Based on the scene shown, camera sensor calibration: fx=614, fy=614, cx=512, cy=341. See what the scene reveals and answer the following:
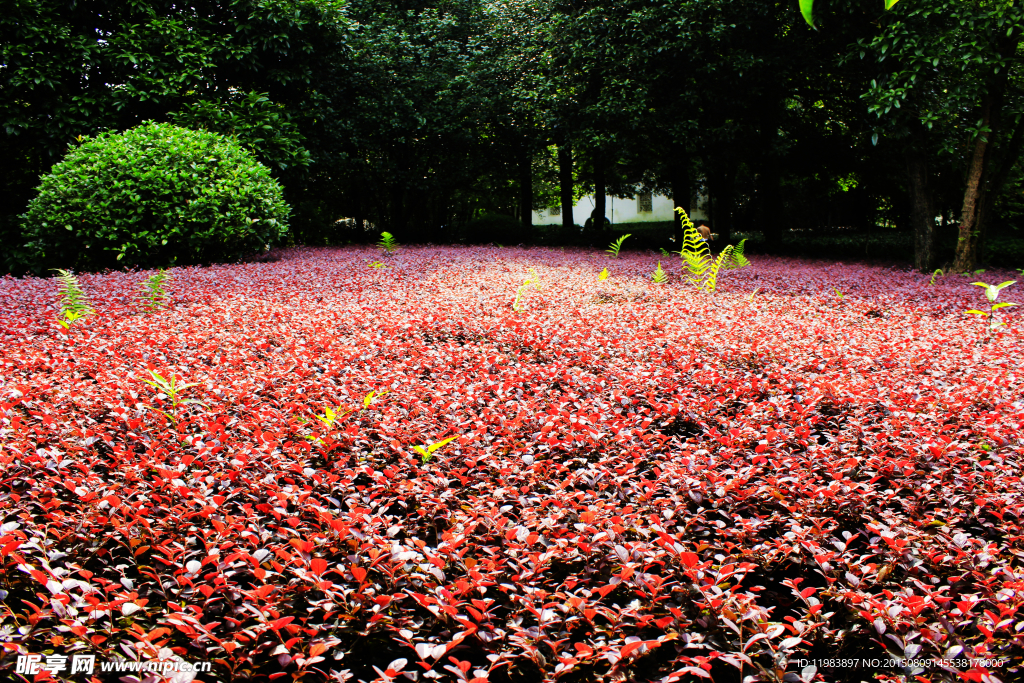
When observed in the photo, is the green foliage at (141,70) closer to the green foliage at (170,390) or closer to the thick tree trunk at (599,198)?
the thick tree trunk at (599,198)

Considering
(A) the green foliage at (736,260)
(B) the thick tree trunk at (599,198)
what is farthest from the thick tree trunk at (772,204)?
(A) the green foliage at (736,260)

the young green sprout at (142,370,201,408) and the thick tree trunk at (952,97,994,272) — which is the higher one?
the thick tree trunk at (952,97,994,272)

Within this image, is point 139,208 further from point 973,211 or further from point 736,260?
point 973,211

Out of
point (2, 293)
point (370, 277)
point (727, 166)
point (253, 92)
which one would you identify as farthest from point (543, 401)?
point (727, 166)

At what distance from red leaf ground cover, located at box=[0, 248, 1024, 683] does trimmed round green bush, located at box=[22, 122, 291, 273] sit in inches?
203

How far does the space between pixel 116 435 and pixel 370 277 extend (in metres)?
5.36

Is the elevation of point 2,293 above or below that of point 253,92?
below

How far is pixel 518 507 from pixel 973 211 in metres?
10.3

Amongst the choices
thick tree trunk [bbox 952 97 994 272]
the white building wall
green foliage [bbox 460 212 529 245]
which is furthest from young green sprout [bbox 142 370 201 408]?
the white building wall

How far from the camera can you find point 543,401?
2893mm

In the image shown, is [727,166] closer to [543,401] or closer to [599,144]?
[599,144]

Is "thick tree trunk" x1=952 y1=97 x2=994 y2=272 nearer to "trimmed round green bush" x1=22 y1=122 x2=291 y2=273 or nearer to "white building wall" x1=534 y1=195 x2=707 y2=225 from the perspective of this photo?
"trimmed round green bush" x1=22 y1=122 x2=291 y2=273

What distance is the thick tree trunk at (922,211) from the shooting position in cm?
976

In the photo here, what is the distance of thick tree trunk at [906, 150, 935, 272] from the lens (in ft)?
32.0
